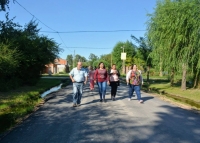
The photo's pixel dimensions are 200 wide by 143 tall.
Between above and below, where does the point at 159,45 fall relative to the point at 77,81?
above

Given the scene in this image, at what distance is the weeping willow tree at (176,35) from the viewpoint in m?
17.5

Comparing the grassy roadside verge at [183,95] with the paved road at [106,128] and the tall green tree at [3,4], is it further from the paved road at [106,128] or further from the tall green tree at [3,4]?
the tall green tree at [3,4]

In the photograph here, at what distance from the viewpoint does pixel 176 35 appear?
60.9 ft

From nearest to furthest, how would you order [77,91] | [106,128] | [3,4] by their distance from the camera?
[106,128] < [77,91] < [3,4]

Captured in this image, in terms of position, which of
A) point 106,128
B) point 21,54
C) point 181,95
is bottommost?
point 181,95

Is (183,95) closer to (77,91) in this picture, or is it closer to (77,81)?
(77,91)

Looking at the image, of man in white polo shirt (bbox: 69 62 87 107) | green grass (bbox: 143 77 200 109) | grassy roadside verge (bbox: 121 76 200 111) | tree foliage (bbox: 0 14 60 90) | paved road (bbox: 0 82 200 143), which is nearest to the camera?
paved road (bbox: 0 82 200 143)

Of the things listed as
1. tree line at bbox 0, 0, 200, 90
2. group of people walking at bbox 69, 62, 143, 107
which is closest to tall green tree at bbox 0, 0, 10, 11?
tree line at bbox 0, 0, 200, 90

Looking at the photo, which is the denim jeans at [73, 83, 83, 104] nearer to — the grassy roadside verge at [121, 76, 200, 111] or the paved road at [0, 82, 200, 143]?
the paved road at [0, 82, 200, 143]

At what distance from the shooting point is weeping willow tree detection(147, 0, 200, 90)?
17.5 metres

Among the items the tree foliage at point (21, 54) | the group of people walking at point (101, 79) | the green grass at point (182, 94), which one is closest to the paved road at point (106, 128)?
the group of people walking at point (101, 79)

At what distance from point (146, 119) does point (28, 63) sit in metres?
15.6

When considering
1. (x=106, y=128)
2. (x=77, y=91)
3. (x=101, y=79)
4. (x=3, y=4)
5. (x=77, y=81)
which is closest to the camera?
(x=106, y=128)

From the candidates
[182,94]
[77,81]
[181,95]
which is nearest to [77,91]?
[77,81]
